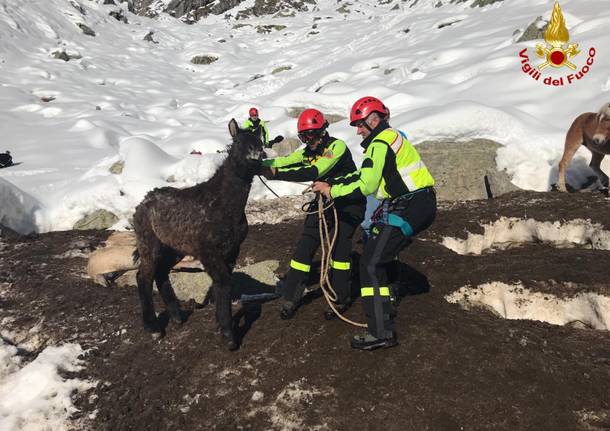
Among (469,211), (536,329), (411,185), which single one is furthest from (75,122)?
(536,329)

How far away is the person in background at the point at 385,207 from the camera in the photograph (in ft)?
15.4

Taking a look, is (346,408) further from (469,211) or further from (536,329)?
(469,211)

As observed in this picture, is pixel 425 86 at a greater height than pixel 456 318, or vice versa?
pixel 425 86

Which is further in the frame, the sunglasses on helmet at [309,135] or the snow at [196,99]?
the snow at [196,99]

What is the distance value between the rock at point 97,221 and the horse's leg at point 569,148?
1271 centimetres

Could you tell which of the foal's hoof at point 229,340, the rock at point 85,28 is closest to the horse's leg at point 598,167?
the foal's hoof at point 229,340

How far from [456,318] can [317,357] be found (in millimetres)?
2010

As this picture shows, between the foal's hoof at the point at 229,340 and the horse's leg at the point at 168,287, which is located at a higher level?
the horse's leg at the point at 168,287

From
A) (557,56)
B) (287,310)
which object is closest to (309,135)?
(287,310)

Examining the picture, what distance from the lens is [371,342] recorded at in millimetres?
4688

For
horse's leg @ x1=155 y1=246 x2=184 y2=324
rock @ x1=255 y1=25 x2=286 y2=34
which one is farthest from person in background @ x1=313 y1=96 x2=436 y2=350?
rock @ x1=255 y1=25 x2=286 y2=34

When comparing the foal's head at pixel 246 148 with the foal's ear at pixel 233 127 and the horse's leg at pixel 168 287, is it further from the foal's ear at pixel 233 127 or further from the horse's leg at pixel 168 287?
the horse's leg at pixel 168 287

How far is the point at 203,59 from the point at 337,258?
4421 centimetres

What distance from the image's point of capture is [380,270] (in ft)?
15.9
